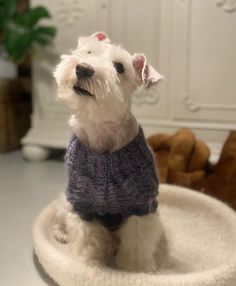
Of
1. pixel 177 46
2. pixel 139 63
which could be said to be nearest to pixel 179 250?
pixel 139 63

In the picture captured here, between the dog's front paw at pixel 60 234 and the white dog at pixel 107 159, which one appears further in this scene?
the dog's front paw at pixel 60 234

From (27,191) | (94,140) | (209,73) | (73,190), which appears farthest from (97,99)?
(209,73)

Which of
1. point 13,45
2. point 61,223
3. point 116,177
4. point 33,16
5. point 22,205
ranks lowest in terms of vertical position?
point 22,205

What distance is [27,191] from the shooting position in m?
1.87

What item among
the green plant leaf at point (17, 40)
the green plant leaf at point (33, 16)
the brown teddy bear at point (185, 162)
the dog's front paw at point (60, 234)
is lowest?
the dog's front paw at point (60, 234)

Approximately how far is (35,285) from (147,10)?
1.39 metres

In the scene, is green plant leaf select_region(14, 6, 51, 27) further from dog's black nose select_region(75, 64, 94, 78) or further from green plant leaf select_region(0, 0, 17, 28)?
dog's black nose select_region(75, 64, 94, 78)

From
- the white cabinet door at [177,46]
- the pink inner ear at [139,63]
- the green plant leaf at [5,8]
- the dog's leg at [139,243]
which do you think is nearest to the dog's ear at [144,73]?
the pink inner ear at [139,63]

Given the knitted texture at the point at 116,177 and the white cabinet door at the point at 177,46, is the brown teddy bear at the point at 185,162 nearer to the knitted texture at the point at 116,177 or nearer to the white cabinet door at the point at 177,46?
the white cabinet door at the point at 177,46

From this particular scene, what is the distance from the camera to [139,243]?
117 cm

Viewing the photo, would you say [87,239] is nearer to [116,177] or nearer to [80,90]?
[116,177]

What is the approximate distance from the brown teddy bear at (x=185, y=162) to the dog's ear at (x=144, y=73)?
Result: 742 mm

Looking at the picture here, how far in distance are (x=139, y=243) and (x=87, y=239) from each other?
0.15 metres

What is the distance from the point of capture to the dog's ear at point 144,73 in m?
1.06
